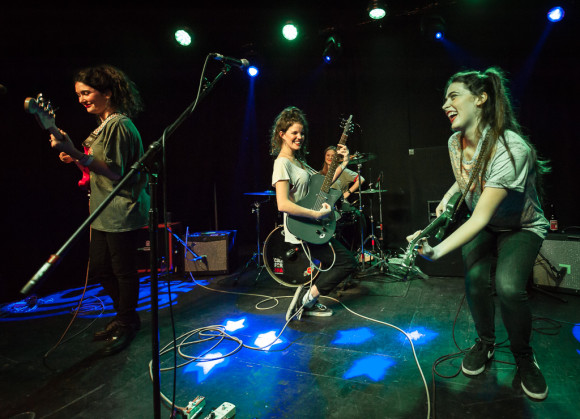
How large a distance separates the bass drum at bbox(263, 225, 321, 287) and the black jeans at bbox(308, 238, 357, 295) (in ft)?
4.06

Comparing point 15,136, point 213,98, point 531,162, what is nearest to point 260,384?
point 531,162

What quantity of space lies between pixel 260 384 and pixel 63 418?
111 centimetres

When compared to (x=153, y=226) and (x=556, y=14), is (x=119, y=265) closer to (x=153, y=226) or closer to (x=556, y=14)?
(x=153, y=226)

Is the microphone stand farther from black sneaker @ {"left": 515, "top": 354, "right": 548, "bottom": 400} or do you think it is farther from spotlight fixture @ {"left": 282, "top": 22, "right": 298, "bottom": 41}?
spotlight fixture @ {"left": 282, "top": 22, "right": 298, "bottom": 41}

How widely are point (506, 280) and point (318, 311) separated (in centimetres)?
179

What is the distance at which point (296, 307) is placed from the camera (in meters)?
2.94

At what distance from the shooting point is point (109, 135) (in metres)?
2.27

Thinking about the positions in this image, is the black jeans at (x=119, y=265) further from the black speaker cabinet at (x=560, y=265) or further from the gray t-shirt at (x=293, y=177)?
the black speaker cabinet at (x=560, y=265)

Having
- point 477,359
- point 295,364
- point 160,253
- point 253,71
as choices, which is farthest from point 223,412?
point 253,71

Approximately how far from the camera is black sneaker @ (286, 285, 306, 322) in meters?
2.84

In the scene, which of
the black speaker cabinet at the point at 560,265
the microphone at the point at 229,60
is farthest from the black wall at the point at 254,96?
the microphone at the point at 229,60

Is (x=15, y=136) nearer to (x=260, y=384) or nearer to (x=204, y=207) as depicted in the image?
(x=204, y=207)

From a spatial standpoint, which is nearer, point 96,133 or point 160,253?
point 96,133

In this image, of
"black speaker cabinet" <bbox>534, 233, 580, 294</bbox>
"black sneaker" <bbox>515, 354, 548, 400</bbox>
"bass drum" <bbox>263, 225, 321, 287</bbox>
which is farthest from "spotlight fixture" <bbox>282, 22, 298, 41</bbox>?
"black sneaker" <bbox>515, 354, 548, 400</bbox>
